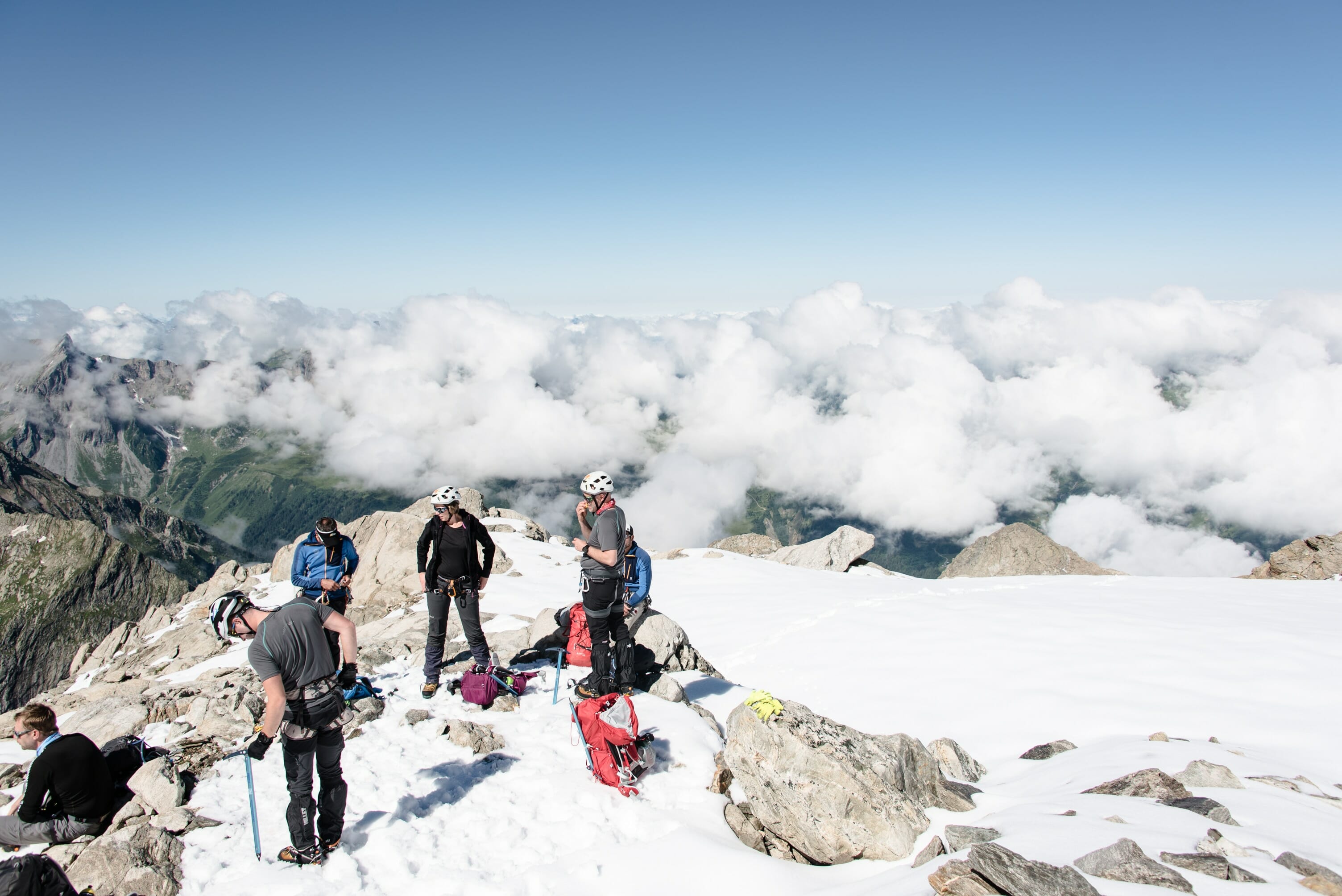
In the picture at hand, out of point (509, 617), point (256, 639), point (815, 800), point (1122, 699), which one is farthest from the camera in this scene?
point (509, 617)

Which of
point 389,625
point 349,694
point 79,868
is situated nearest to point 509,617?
point 389,625

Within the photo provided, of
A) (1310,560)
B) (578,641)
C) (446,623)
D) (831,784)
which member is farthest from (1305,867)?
(1310,560)

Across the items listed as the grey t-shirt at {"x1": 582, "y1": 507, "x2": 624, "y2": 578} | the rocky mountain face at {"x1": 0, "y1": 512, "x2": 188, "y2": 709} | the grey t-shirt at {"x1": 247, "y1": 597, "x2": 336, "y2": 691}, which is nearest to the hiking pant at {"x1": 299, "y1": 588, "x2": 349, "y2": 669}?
the grey t-shirt at {"x1": 247, "y1": 597, "x2": 336, "y2": 691}

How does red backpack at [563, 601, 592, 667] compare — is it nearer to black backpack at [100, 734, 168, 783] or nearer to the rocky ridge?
the rocky ridge

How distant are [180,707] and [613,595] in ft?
31.0

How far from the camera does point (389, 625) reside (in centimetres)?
2291

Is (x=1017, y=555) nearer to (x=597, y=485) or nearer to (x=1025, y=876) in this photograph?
(x=597, y=485)

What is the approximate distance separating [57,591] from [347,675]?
221 metres

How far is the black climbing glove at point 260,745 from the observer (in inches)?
263

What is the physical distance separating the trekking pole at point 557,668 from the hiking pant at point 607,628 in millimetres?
861

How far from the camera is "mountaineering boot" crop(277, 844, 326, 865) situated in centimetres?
715

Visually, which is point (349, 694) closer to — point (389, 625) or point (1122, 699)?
point (389, 625)

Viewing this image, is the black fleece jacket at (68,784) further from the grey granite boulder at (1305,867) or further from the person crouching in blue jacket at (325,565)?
the grey granite boulder at (1305,867)

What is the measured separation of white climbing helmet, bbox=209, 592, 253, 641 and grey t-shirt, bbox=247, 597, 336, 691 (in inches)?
11.2
